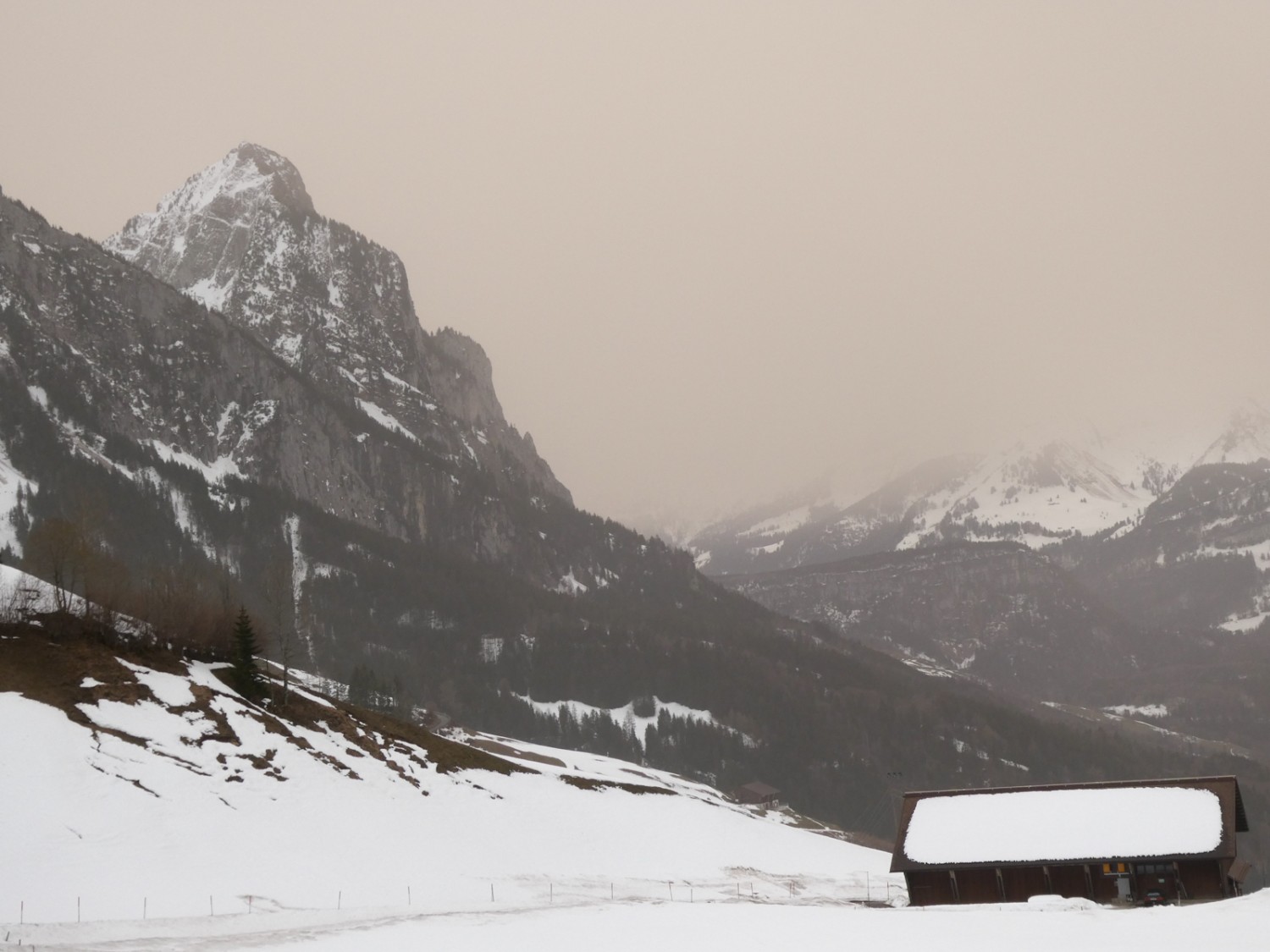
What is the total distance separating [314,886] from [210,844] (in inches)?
275

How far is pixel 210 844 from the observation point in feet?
219

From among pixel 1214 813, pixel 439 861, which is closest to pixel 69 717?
Answer: pixel 439 861

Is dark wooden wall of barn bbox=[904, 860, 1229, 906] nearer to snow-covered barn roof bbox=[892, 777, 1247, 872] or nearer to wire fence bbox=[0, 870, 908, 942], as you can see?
snow-covered barn roof bbox=[892, 777, 1247, 872]

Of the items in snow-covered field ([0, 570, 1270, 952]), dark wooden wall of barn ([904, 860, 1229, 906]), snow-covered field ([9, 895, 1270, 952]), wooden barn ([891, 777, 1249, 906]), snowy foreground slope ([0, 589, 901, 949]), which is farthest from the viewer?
wooden barn ([891, 777, 1249, 906])

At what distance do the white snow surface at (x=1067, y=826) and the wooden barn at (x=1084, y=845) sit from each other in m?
0.07

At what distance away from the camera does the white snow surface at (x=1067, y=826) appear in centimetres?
7019

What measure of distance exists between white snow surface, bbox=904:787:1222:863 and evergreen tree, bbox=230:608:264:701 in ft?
173

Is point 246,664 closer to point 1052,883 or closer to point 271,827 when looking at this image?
point 271,827

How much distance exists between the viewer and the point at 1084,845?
7062 cm

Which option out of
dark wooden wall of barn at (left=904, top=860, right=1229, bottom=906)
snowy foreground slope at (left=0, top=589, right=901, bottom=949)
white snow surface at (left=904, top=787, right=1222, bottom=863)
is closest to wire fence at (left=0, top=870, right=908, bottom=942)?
snowy foreground slope at (left=0, top=589, right=901, bottom=949)

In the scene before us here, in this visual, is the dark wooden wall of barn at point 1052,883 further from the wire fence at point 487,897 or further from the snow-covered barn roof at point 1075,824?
the wire fence at point 487,897

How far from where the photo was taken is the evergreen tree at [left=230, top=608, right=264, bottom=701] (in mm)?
Answer: 92625

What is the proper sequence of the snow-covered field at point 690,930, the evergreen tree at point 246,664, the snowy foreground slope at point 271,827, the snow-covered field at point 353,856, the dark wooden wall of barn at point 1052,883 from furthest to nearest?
the evergreen tree at point 246,664 → the dark wooden wall of barn at point 1052,883 → the snowy foreground slope at point 271,827 → the snow-covered field at point 353,856 → the snow-covered field at point 690,930

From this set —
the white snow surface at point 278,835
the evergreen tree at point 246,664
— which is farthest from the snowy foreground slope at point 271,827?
the evergreen tree at point 246,664
